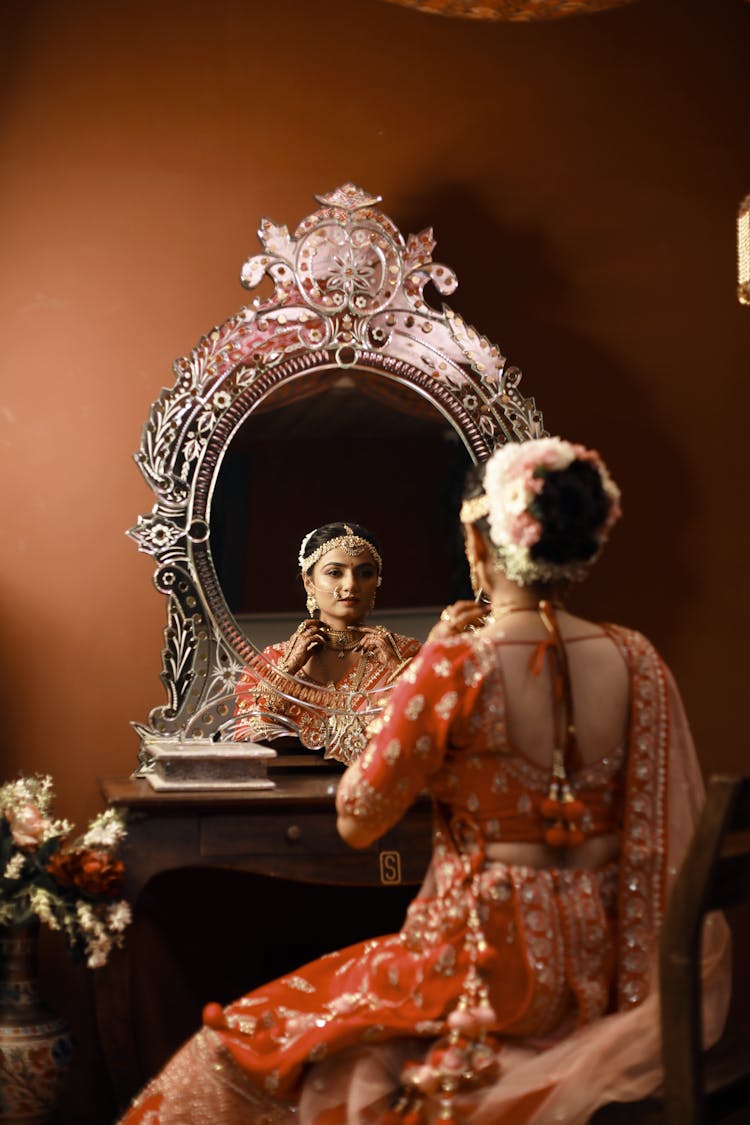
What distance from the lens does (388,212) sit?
3.57m

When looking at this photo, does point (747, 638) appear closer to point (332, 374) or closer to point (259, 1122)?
point (332, 374)

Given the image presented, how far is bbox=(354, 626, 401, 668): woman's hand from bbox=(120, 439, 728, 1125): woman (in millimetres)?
913

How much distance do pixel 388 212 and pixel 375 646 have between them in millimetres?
1103

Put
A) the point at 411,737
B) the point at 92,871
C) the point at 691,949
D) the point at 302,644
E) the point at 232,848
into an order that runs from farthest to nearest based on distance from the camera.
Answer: the point at 302,644 → the point at 232,848 → the point at 92,871 → the point at 411,737 → the point at 691,949

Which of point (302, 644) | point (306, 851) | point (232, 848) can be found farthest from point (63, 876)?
point (302, 644)

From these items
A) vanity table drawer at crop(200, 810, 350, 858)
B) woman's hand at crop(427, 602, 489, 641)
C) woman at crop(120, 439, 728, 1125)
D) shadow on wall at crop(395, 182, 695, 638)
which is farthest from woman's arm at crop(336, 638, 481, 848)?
shadow on wall at crop(395, 182, 695, 638)

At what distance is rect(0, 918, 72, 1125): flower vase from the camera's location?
112 inches

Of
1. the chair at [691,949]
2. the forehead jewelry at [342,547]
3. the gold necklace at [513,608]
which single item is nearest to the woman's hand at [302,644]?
the forehead jewelry at [342,547]

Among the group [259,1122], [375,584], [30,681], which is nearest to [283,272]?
[375,584]

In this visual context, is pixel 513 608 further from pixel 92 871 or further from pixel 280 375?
pixel 280 375

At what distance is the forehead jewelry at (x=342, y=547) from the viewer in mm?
3230

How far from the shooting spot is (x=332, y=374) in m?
3.28

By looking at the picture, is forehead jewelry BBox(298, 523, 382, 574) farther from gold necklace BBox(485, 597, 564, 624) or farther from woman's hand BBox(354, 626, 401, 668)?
gold necklace BBox(485, 597, 564, 624)

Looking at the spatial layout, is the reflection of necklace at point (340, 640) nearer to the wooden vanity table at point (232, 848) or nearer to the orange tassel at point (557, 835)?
the wooden vanity table at point (232, 848)
